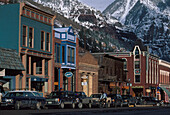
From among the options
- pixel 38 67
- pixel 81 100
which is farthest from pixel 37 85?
pixel 81 100

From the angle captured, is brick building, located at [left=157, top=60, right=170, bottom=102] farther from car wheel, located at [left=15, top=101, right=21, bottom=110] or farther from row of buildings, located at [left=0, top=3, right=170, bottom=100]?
car wheel, located at [left=15, top=101, right=21, bottom=110]

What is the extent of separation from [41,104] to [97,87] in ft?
115

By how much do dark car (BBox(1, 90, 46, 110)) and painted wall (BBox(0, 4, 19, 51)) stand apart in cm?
1265

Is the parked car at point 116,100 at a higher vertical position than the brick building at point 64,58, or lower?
lower

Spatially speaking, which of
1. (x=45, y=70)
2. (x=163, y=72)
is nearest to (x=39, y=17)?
(x=45, y=70)

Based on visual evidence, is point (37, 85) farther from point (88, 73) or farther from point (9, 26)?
point (88, 73)

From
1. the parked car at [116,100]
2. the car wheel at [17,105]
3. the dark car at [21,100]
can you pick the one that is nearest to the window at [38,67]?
the parked car at [116,100]

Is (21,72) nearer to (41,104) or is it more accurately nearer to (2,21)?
(2,21)

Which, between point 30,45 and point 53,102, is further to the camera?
point 30,45

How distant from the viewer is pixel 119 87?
86.9 metres

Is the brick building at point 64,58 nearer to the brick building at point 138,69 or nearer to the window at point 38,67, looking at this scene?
the window at point 38,67

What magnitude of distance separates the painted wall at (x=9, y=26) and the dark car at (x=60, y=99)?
9.27 meters

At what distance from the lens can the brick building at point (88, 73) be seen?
206ft

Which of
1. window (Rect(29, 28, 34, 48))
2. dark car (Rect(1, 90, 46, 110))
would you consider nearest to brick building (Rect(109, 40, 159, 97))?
window (Rect(29, 28, 34, 48))
